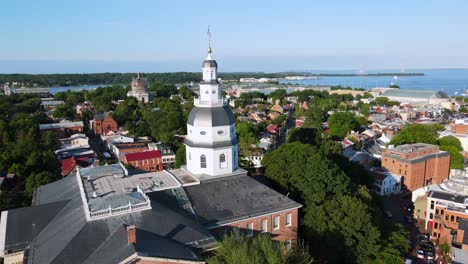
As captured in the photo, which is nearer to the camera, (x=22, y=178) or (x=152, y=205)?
(x=152, y=205)

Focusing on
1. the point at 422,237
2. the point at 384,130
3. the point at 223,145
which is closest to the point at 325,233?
the point at 223,145

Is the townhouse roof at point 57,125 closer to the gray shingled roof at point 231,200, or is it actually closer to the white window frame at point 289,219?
the gray shingled roof at point 231,200

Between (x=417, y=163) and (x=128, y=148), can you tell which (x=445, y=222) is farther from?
(x=128, y=148)

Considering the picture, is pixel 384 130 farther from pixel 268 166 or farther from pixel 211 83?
pixel 211 83

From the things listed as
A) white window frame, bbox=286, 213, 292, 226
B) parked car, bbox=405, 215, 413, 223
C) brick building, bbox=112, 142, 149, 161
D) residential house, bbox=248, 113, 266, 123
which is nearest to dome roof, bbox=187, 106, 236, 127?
white window frame, bbox=286, 213, 292, 226

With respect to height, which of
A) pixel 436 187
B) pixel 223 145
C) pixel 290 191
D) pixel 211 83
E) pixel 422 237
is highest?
pixel 211 83

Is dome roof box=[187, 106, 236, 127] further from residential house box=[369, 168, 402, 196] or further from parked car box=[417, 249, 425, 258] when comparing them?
residential house box=[369, 168, 402, 196]

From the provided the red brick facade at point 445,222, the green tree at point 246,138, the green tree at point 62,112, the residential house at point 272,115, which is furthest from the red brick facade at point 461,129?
the green tree at point 62,112
